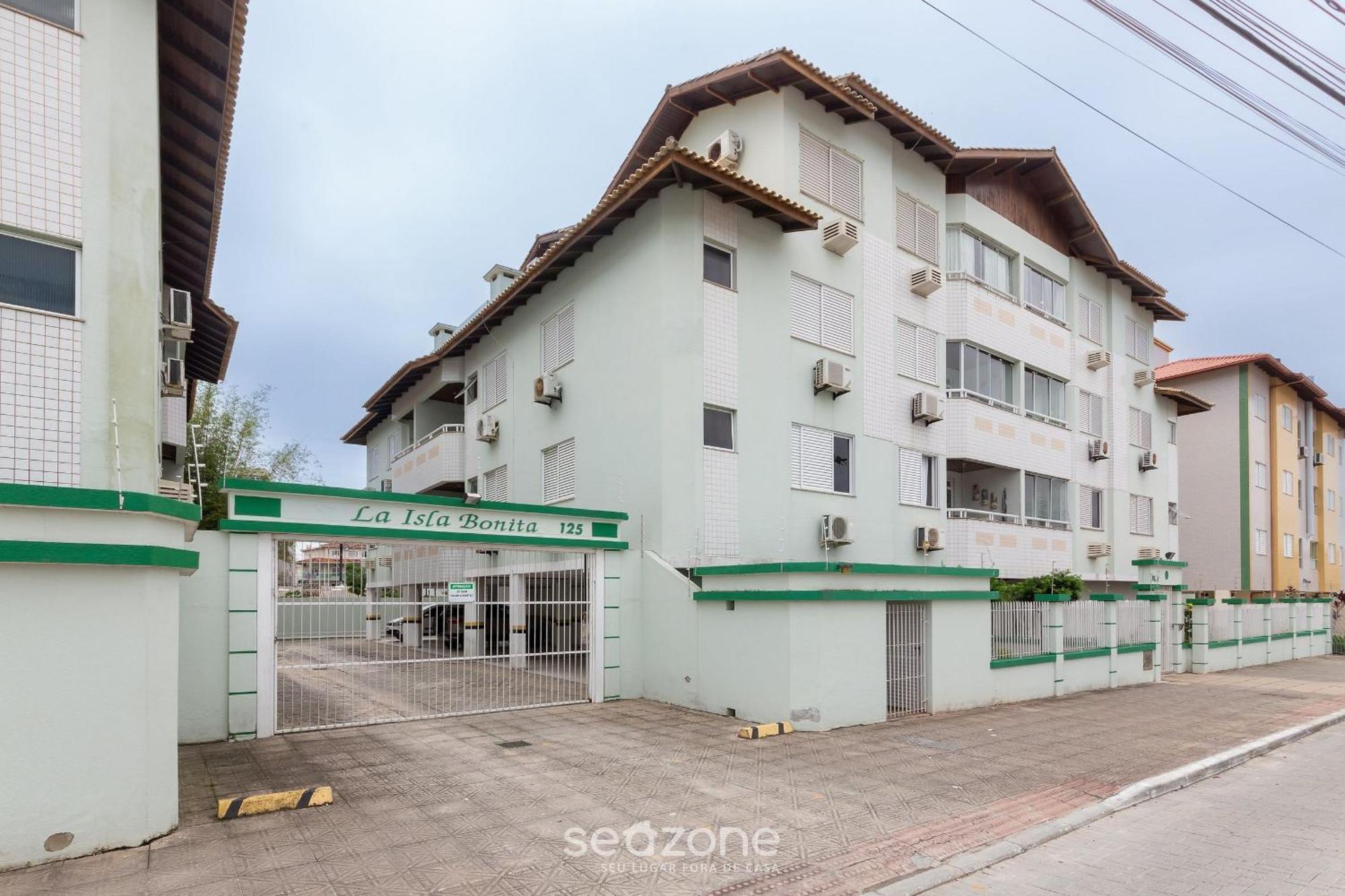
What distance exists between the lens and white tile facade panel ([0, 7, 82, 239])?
26.3 ft

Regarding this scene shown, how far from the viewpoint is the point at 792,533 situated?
16562 millimetres

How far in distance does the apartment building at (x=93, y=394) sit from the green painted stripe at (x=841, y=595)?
731 cm

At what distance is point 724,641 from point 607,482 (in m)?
4.86

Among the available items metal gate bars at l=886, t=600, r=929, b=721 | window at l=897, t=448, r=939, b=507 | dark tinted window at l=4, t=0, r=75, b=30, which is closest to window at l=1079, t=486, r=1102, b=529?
window at l=897, t=448, r=939, b=507

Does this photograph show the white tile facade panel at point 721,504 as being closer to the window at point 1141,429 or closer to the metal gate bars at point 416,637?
the metal gate bars at point 416,637

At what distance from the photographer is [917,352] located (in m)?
19.7

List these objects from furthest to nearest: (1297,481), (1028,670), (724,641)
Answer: (1297,481) → (1028,670) → (724,641)

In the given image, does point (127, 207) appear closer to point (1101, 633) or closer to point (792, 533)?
point (792, 533)

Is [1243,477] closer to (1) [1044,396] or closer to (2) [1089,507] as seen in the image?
(2) [1089,507]

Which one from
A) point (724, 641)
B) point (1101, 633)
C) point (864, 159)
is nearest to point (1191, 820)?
point (724, 641)

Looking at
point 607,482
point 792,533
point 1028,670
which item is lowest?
point 1028,670

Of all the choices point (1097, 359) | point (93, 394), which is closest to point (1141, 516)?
point (1097, 359)

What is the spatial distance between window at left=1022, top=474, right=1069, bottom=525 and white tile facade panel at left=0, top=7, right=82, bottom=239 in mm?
21540

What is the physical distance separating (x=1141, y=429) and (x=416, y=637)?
996 inches
